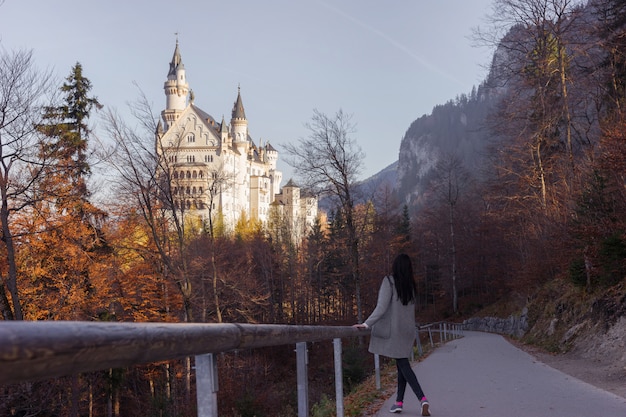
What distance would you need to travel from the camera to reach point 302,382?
481cm

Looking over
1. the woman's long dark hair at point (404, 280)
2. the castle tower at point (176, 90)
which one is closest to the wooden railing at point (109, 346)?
the woman's long dark hair at point (404, 280)

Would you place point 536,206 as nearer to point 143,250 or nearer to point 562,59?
point 562,59

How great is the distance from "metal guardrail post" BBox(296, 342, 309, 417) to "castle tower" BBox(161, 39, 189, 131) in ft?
458

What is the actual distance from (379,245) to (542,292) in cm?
2486

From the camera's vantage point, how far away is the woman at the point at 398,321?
24.2 ft

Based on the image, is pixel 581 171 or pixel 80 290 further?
pixel 80 290

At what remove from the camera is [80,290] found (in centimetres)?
2336

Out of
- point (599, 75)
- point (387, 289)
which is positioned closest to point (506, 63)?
point (599, 75)

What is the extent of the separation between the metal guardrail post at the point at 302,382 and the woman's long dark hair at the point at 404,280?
2.75 m

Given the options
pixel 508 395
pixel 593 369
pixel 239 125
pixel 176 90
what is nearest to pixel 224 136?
pixel 239 125

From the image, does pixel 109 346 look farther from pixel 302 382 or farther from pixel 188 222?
pixel 188 222

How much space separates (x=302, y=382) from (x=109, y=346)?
3.37 meters

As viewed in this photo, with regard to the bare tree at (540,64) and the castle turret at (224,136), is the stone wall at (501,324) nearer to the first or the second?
the bare tree at (540,64)

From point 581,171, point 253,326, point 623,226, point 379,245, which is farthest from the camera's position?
point 379,245
